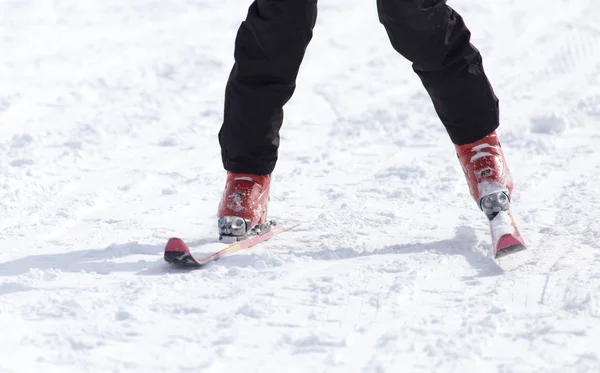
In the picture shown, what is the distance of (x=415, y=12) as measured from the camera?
226cm

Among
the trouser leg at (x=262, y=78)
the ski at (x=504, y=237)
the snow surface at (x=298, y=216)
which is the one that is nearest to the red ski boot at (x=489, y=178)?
the ski at (x=504, y=237)

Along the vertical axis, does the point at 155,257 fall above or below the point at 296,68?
below

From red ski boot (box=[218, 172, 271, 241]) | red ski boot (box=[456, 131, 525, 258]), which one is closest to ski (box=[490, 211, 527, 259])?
red ski boot (box=[456, 131, 525, 258])

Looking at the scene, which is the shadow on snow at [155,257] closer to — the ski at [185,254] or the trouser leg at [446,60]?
the ski at [185,254]

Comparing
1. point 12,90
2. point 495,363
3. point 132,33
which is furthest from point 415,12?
point 132,33

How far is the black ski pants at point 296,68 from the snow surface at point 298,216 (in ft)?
1.01

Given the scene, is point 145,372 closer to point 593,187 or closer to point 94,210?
point 94,210

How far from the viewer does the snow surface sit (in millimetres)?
1720

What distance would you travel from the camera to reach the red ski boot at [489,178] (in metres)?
2.36

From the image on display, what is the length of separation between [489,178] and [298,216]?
66 centimetres

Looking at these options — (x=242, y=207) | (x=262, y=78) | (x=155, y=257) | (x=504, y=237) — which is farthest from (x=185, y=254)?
(x=504, y=237)

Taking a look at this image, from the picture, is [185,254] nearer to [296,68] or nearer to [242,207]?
[242,207]

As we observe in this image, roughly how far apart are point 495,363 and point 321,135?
2.27 meters

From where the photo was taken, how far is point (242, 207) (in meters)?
2.47
